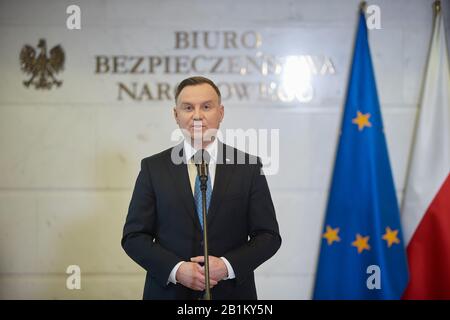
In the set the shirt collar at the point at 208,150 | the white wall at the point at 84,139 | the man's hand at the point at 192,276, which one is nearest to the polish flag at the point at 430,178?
the white wall at the point at 84,139

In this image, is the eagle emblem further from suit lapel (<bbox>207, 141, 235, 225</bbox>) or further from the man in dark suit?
suit lapel (<bbox>207, 141, 235, 225</bbox>)

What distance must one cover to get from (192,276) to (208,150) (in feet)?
1.44

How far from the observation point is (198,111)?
1694 mm

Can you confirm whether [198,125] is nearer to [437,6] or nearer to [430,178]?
[430,178]

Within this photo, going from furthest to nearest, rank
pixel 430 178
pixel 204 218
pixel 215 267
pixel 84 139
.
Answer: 1. pixel 430 178
2. pixel 84 139
3. pixel 215 267
4. pixel 204 218

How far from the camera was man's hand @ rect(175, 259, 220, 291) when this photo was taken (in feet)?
5.10

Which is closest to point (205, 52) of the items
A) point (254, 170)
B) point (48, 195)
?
point (254, 170)

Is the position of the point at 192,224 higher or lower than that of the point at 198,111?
lower

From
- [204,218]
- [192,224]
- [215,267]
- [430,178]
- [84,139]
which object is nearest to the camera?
[204,218]

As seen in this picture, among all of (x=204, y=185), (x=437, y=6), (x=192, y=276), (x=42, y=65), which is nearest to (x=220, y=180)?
(x=204, y=185)

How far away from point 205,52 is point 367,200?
1095mm

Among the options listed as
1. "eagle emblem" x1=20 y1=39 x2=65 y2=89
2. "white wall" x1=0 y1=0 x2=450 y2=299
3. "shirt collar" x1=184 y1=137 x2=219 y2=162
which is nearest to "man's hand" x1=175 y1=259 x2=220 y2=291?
"shirt collar" x1=184 y1=137 x2=219 y2=162
